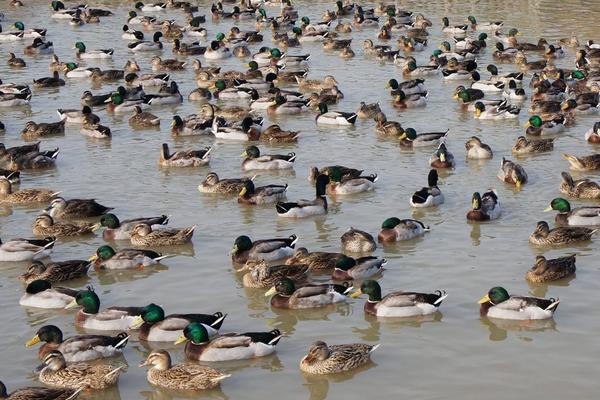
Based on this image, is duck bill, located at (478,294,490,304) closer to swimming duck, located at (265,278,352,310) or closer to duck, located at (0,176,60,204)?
swimming duck, located at (265,278,352,310)

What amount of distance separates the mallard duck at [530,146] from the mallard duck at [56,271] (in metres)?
13.1

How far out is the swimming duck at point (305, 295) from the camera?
20.5 metres

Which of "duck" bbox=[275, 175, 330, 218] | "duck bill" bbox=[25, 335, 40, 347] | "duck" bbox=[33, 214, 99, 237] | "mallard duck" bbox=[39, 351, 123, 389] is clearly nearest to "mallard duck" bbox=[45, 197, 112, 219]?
"duck" bbox=[33, 214, 99, 237]

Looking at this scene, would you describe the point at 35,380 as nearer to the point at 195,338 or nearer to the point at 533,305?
the point at 195,338

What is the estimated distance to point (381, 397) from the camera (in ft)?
56.0

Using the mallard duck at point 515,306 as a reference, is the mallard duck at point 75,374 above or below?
below

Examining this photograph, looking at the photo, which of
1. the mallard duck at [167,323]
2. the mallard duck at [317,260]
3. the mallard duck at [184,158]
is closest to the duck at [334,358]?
the mallard duck at [167,323]

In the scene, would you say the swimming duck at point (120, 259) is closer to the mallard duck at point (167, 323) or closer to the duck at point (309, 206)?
the mallard duck at point (167, 323)

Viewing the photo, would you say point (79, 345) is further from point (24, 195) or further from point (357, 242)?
point (24, 195)

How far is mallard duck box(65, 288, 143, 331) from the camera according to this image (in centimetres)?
1966

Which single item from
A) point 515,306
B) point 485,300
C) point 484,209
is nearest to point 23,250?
point 485,300

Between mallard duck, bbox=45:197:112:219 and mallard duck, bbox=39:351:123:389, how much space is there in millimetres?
8711

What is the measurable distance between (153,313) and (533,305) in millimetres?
6425

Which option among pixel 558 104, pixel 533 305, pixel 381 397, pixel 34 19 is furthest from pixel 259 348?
pixel 34 19
